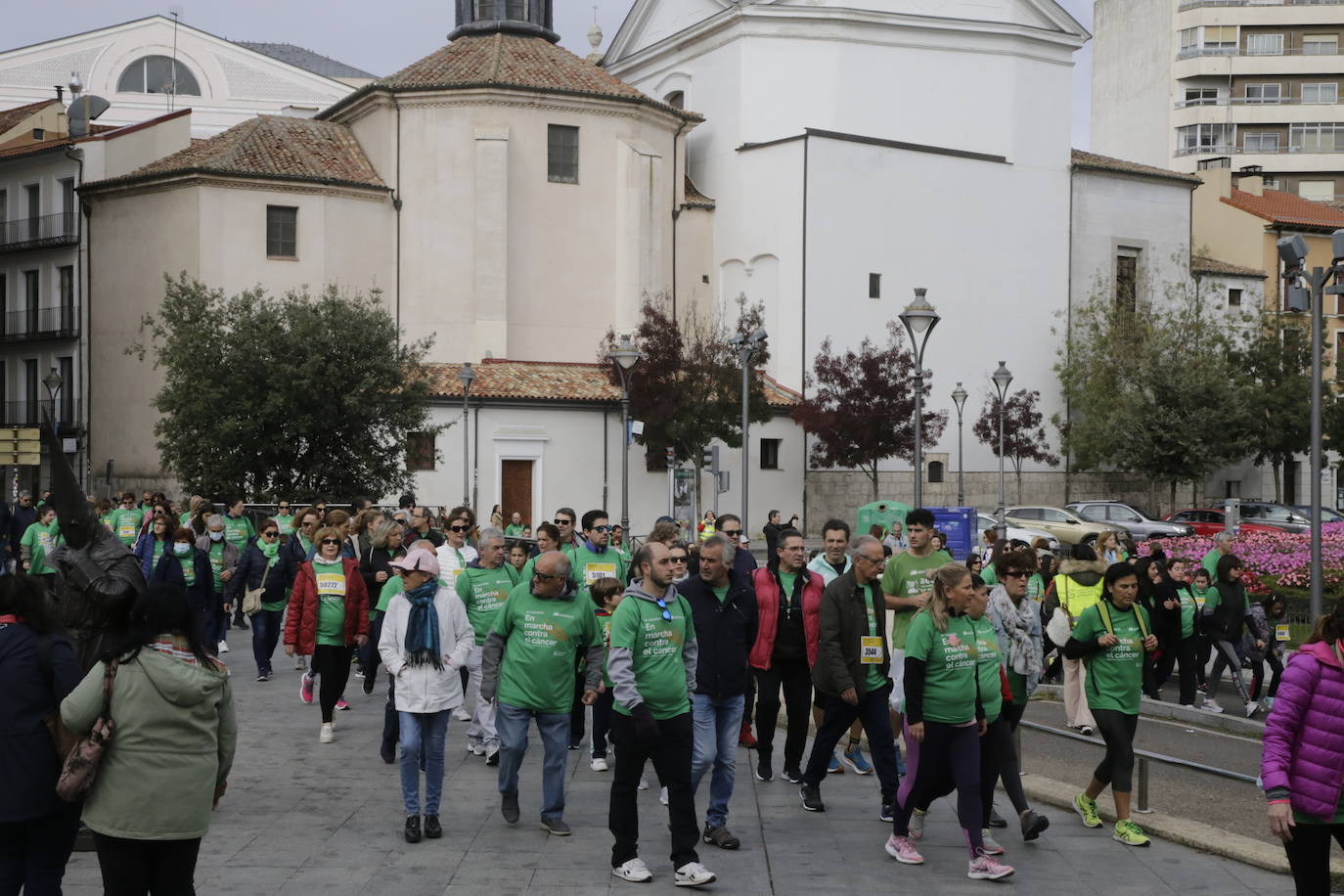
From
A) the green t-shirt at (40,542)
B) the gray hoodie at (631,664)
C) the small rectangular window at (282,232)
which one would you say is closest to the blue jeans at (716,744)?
the gray hoodie at (631,664)

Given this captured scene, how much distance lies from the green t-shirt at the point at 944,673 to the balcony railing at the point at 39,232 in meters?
46.2

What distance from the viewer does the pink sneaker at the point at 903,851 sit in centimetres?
837

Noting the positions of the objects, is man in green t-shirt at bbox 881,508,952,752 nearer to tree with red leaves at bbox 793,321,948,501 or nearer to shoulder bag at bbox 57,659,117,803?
shoulder bag at bbox 57,659,117,803

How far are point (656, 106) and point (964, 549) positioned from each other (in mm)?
21237

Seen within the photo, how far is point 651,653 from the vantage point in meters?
8.27

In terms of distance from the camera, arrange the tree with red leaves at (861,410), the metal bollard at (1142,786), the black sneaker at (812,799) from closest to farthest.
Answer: the metal bollard at (1142,786) < the black sneaker at (812,799) < the tree with red leaves at (861,410)

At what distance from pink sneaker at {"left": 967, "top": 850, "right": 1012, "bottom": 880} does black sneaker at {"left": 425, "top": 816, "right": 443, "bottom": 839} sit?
3.10 m

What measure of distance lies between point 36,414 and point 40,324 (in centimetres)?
314

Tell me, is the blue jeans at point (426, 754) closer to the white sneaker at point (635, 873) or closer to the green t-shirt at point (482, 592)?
the white sneaker at point (635, 873)

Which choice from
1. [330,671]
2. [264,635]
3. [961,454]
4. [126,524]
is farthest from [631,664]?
[961,454]

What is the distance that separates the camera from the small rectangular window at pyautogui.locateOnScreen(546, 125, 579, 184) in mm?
47250

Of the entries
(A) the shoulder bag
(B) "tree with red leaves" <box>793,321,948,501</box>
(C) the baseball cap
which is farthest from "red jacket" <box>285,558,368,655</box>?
(B) "tree with red leaves" <box>793,321,948,501</box>

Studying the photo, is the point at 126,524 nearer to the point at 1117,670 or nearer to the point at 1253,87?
the point at 1117,670

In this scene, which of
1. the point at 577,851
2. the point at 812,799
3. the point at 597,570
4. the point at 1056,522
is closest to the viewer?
the point at 577,851
